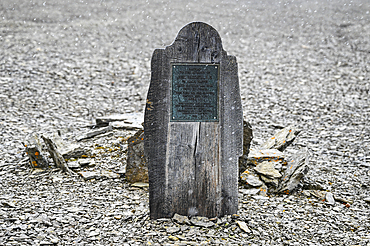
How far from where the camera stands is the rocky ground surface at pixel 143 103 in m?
3.49

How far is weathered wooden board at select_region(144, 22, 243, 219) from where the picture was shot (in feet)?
11.3

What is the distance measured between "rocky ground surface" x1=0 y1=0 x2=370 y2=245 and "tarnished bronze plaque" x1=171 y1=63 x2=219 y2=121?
112 cm

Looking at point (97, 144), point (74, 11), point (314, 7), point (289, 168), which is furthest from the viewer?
point (314, 7)

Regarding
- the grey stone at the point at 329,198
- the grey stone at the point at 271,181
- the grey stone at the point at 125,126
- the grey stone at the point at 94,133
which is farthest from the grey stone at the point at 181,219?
the grey stone at the point at 94,133

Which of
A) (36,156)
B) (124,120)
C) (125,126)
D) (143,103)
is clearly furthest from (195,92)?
(143,103)

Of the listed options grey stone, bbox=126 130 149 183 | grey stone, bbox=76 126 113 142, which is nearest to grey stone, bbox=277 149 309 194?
grey stone, bbox=126 130 149 183

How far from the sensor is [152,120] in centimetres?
346

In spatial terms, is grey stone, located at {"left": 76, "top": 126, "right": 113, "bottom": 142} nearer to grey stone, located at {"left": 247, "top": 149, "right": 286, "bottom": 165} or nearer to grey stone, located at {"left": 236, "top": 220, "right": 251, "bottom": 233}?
grey stone, located at {"left": 247, "top": 149, "right": 286, "bottom": 165}

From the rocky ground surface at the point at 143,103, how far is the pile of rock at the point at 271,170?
0.21 meters

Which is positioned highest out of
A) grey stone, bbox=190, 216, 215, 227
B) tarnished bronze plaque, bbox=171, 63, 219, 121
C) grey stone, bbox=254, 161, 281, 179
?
tarnished bronze plaque, bbox=171, 63, 219, 121

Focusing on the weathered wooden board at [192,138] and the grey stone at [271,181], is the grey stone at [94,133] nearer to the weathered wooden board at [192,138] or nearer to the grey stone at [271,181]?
the weathered wooden board at [192,138]

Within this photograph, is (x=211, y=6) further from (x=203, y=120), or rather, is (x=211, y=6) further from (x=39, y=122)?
(x=203, y=120)

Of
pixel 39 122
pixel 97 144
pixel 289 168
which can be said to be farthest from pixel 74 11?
pixel 289 168

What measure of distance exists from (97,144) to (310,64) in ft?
24.0
